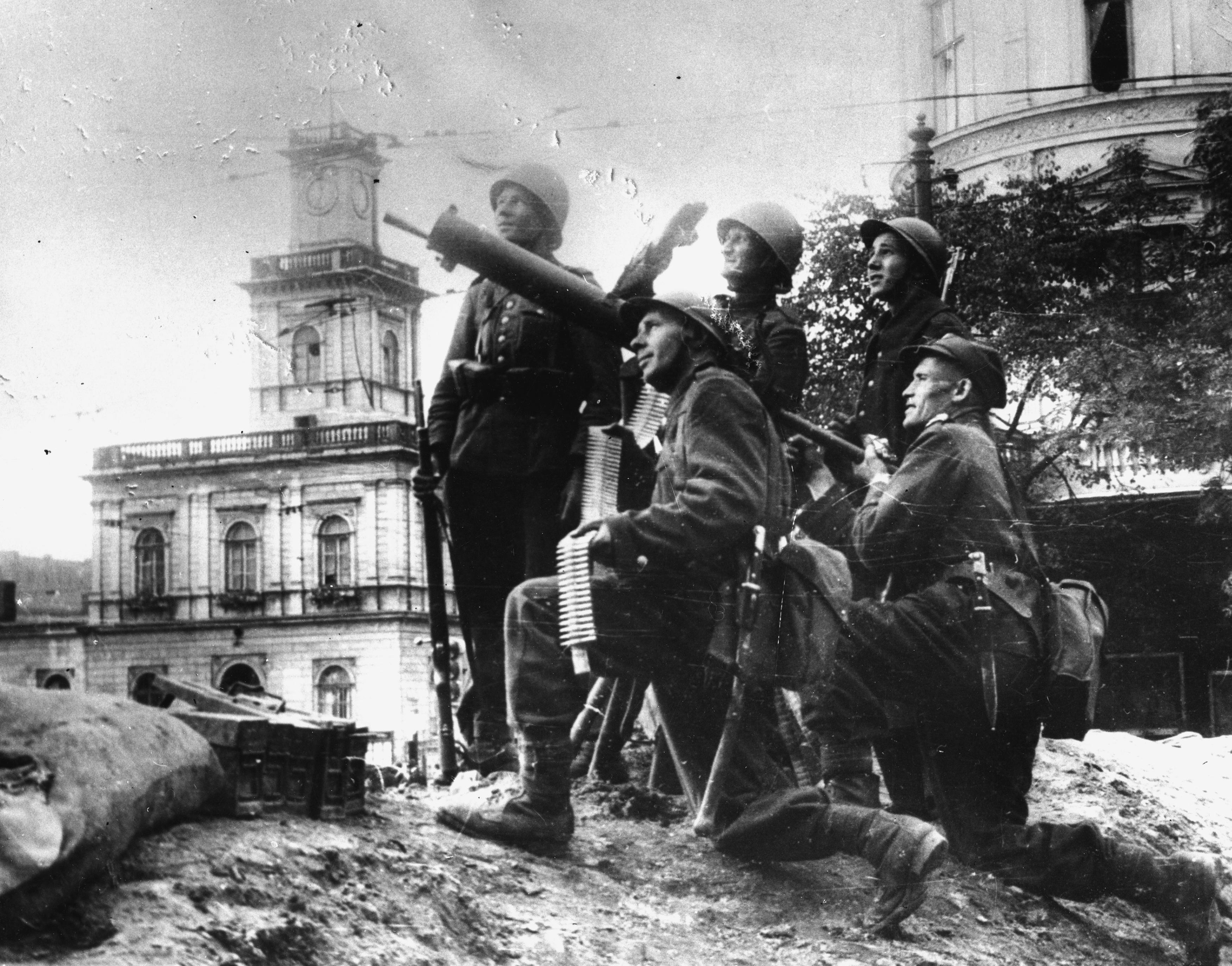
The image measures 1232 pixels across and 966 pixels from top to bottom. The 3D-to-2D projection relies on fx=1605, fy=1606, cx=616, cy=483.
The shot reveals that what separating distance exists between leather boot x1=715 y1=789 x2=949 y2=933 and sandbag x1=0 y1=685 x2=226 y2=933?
176 cm

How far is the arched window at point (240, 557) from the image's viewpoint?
529 cm

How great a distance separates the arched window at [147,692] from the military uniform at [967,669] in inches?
93.9

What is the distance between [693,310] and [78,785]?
256 cm

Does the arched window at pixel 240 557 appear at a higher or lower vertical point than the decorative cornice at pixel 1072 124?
lower

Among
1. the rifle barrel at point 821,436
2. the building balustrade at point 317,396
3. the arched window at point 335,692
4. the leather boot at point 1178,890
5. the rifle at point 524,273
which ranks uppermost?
the rifle at point 524,273

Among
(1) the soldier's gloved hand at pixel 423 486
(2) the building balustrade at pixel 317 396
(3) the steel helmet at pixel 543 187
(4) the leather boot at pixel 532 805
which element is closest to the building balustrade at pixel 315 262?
(2) the building balustrade at pixel 317 396

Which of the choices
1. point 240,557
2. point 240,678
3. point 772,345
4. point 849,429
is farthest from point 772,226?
point 240,678

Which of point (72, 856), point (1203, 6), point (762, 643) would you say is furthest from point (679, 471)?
point (1203, 6)

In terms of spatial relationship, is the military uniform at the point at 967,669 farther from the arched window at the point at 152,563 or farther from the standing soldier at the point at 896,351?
the arched window at the point at 152,563

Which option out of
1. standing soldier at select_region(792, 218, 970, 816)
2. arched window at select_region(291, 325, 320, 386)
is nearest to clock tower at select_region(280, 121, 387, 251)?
arched window at select_region(291, 325, 320, 386)

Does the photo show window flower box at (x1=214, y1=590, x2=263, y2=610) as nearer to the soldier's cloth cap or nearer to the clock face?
the clock face

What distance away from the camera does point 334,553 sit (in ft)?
17.7

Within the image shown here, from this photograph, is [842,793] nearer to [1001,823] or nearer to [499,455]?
[1001,823]

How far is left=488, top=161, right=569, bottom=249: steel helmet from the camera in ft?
18.9
